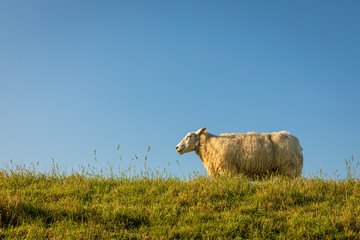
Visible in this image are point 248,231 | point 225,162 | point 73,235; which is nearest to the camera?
point 73,235

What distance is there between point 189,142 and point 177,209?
5438 millimetres

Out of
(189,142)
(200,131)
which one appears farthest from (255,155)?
(189,142)

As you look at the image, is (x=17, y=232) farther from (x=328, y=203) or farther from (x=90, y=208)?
(x=328, y=203)

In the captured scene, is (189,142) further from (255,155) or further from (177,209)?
(177,209)

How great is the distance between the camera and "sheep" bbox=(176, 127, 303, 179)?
453 inches

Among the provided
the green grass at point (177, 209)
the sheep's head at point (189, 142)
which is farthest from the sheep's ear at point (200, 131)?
the green grass at point (177, 209)

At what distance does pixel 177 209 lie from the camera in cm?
718

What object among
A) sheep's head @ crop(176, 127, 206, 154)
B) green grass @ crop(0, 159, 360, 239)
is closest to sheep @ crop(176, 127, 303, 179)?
sheep's head @ crop(176, 127, 206, 154)

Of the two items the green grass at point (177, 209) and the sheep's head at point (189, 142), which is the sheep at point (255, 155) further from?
the green grass at point (177, 209)

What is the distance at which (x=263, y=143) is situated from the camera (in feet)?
38.4

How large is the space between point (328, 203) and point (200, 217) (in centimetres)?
326

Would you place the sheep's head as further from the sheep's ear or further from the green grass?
the green grass

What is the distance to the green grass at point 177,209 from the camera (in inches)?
248

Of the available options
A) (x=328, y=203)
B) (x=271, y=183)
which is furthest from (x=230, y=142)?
(x=328, y=203)
